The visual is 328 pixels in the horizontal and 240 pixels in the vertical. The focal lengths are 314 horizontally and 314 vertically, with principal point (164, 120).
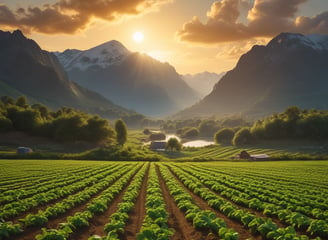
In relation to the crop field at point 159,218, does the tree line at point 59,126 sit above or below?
above

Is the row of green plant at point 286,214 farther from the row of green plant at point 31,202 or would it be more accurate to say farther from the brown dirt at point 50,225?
the row of green plant at point 31,202

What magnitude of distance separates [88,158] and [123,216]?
8216cm

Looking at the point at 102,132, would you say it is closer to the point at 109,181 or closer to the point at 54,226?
the point at 109,181

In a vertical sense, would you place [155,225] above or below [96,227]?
above

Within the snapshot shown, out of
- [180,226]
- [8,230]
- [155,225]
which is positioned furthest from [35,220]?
[180,226]

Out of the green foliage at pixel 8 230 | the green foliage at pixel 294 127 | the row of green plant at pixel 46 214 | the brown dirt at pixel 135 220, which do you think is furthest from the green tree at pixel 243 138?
the green foliage at pixel 8 230

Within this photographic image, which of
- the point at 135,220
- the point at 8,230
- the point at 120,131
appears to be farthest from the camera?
the point at 120,131

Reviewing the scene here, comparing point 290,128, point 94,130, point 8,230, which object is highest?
point 94,130

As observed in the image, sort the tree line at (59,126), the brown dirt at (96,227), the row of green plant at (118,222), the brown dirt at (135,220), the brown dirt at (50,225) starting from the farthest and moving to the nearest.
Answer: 1. the tree line at (59,126)
2. the brown dirt at (135,220)
3. the brown dirt at (96,227)
4. the brown dirt at (50,225)
5. the row of green plant at (118,222)

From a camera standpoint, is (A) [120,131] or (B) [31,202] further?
(A) [120,131]

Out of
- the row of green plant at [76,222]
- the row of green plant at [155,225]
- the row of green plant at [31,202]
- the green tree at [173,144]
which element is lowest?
the row of green plant at [155,225]

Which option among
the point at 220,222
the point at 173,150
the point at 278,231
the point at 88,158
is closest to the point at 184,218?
the point at 220,222

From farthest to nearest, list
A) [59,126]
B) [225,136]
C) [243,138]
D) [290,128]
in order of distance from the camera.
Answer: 1. [225,136]
2. [243,138]
3. [290,128]
4. [59,126]

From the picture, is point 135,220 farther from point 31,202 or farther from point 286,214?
point 286,214
